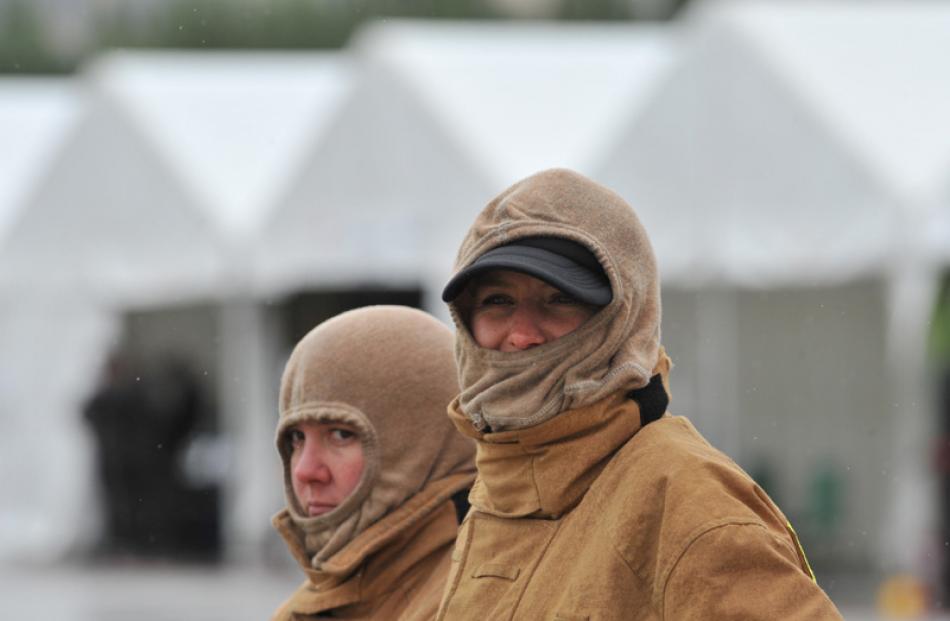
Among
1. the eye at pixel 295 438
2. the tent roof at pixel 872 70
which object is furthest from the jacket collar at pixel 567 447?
the tent roof at pixel 872 70

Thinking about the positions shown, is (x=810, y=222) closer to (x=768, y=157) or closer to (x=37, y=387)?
(x=768, y=157)

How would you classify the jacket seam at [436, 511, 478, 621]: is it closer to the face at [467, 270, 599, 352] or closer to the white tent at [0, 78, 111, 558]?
the face at [467, 270, 599, 352]

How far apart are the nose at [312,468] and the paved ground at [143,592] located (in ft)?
26.3

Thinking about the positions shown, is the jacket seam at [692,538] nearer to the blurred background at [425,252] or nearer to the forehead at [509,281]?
the forehead at [509,281]

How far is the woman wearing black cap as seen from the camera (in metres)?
2.03

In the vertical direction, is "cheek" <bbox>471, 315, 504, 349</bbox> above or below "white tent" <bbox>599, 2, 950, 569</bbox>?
below

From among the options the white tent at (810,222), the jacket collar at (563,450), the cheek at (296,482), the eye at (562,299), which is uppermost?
the white tent at (810,222)

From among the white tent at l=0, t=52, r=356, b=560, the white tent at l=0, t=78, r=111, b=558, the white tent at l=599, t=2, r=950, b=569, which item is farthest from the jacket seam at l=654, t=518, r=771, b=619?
the white tent at l=0, t=78, r=111, b=558

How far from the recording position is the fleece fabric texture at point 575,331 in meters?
2.17

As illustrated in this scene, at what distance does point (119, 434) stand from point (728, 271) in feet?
19.0

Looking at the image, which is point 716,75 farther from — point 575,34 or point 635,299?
point 635,299

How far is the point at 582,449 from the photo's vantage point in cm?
218

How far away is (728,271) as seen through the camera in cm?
1088

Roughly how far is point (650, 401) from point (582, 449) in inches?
3.8
